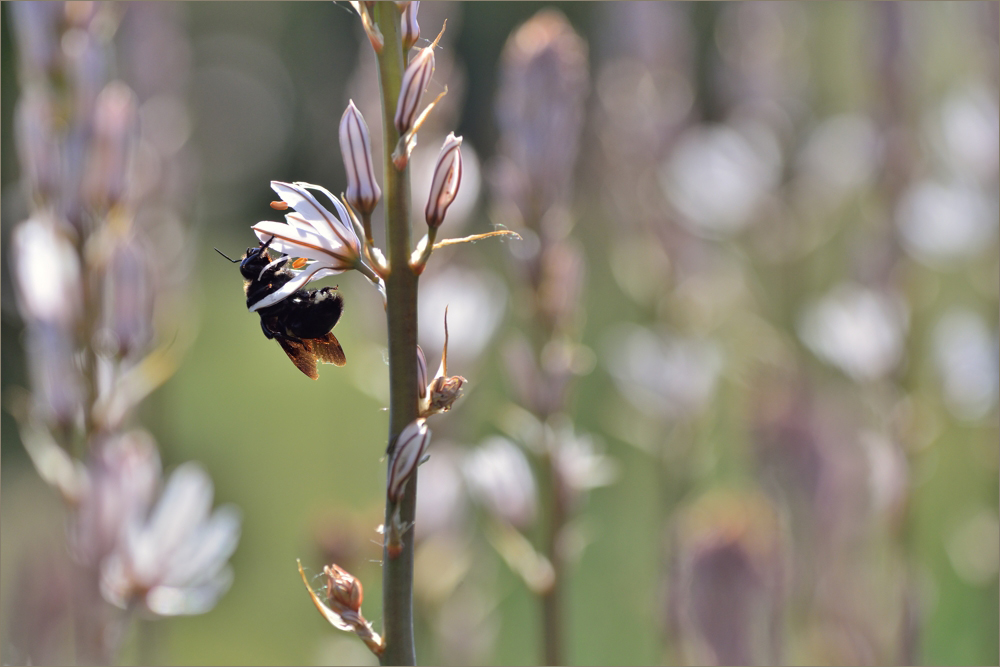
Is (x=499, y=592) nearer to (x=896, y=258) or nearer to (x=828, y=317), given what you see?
(x=828, y=317)

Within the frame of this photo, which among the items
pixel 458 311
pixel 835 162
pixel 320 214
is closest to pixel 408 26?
pixel 320 214

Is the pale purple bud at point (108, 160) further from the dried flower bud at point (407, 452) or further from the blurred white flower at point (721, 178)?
the blurred white flower at point (721, 178)

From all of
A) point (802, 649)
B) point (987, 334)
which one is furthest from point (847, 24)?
point (802, 649)

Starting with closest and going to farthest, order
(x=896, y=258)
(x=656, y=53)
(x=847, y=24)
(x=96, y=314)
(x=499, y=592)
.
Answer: (x=96, y=314), (x=896, y=258), (x=656, y=53), (x=499, y=592), (x=847, y=24)

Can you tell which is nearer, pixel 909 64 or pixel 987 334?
pixel 909 64

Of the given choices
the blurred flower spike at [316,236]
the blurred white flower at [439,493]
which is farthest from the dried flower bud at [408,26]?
the blurred white flower at [439,493]

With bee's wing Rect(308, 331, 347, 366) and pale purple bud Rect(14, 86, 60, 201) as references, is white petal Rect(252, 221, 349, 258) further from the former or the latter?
pale purple bud Rect(14, 86, 60, 201)

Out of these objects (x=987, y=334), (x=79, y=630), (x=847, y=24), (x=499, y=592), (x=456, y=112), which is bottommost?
(x=499, y=592)
